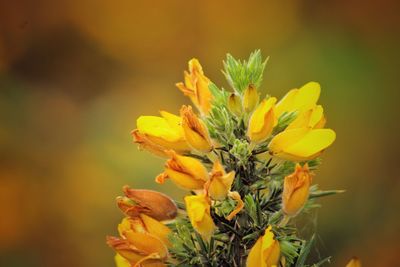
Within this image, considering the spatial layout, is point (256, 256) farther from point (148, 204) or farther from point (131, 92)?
point (131, 92)

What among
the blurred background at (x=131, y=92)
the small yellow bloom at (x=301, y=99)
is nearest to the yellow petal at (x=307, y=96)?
the small yellow bloom at (x=301, y=99)

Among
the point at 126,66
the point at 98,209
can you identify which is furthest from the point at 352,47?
the point at 98,209

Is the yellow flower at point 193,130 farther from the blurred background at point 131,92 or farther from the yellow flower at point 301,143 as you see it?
the blurred background at point 131,92

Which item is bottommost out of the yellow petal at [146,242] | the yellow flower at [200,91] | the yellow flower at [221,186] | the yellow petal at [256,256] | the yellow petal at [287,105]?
the yellow petal at [256,256]

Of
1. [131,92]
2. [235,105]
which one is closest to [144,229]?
[235,105]

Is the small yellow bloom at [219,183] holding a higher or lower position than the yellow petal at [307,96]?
lower

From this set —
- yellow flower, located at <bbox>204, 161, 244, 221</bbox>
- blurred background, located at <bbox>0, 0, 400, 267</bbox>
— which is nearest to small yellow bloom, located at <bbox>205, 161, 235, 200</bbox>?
yellow flower, located at <bbox>204, 161, 244, 221</bbox>
